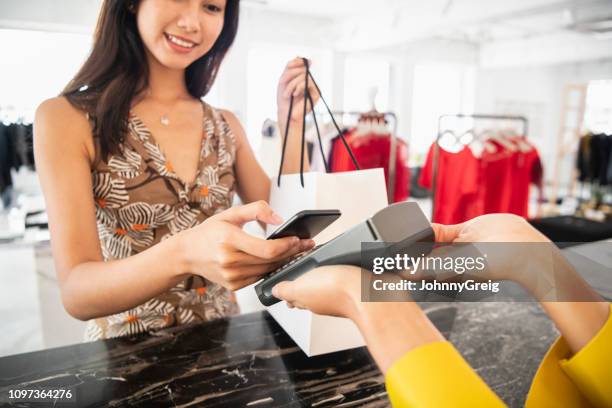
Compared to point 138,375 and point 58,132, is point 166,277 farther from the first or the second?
point 58,132

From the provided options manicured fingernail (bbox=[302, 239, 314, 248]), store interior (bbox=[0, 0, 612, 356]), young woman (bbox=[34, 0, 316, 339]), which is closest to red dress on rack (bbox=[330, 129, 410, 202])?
store interior (bbox=[0, 0, 612, 356])

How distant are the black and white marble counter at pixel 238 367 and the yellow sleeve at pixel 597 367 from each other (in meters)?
0.09

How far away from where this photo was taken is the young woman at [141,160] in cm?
55

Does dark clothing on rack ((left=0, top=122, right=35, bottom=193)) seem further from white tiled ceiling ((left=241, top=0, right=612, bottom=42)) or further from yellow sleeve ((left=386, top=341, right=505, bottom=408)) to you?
white tiled ceiling ((left=241, top=0, right=612, bottom=42))

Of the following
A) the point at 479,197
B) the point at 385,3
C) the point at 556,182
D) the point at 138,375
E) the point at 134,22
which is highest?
the point at 385,3

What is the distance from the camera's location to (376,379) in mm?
527

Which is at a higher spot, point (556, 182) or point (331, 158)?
point (331, 158)

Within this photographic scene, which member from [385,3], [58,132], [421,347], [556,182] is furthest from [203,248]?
[556,182]

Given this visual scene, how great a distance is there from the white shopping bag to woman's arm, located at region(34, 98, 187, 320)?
18cm

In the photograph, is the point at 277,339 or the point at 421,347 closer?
the point at 421,347

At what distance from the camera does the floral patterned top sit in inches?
28.1

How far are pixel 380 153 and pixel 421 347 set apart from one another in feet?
7.48

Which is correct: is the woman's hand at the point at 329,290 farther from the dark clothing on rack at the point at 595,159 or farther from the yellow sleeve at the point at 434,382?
the dark clothing on rack at the point at 595,159

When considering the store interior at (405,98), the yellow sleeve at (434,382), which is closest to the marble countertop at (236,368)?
the yellow sleeve at (434,382)
